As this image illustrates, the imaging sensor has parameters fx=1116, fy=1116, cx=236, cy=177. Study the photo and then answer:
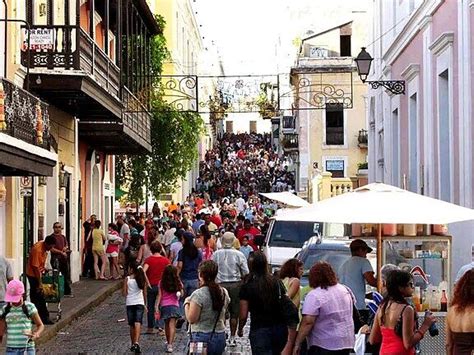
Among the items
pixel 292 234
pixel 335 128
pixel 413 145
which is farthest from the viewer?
pixel 335 128

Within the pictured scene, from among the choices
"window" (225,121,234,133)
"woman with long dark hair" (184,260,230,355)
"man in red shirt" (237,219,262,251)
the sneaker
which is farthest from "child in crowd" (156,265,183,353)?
"window" (225,121,234,133)

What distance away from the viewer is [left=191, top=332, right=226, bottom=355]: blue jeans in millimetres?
11023

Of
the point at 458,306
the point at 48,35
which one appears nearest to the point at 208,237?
the point at 48,35

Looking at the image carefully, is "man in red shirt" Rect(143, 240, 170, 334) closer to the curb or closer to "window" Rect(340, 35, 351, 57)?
the curb

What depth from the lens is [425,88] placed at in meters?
22.8

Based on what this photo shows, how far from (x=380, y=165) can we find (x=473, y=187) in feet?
48.9

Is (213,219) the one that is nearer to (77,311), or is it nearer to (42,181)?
(42,181)

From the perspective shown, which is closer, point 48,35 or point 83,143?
point 48,35

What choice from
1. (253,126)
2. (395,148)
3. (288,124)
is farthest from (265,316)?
(253,126)

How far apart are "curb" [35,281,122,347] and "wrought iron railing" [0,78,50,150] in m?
3.08

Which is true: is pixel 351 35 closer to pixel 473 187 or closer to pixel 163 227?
pixel 163 227

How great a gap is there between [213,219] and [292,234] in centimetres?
752

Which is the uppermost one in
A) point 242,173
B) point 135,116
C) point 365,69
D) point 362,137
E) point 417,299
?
point 362,137

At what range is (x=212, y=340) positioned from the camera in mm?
11070
